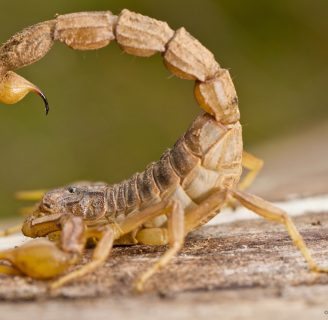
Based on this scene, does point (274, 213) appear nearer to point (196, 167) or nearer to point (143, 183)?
point (196, 167)

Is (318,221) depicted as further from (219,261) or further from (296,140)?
(296,140)

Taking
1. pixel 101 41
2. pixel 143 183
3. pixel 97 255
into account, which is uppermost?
pixel 101 41

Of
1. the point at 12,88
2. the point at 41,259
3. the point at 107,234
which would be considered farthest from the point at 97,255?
the point at 12,88

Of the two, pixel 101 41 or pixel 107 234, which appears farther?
pixel 101 41

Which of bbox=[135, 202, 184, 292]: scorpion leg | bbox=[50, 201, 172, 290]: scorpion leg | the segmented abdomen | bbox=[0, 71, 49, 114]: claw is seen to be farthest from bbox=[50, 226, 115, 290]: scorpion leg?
bbox=[0, 71, 49, 114]: claw

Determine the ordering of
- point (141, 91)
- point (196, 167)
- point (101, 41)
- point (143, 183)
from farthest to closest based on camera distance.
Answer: point (141, 91) < point (143, 183) < point (196, 167) < point (101, 41)

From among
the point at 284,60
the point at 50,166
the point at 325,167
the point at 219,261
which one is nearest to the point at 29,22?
the point at 50,166

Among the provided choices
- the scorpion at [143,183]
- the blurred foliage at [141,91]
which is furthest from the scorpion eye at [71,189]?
the blurred foliage at [141,91]
